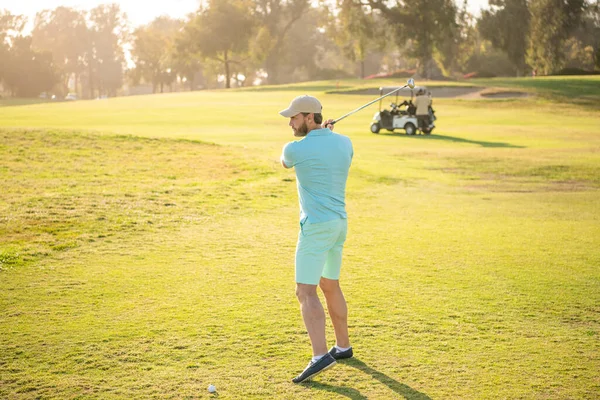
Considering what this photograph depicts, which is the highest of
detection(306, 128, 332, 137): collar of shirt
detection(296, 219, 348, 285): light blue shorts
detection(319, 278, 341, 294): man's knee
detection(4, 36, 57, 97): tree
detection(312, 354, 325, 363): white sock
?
detection(4, 36, 57, 97): tree

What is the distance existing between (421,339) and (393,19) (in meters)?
73.1

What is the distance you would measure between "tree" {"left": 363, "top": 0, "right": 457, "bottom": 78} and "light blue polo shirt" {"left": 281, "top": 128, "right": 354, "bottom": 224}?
69.9m

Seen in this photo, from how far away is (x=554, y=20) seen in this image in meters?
84.2

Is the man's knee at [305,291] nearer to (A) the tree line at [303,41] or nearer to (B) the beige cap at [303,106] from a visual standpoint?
(B) the beige cap at [303,106]

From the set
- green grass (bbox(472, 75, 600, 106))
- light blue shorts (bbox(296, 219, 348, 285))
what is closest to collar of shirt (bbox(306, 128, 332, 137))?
light blue shorts (bbox(296, 219, 348, 285))

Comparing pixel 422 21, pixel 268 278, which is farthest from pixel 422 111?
pixel 422 21

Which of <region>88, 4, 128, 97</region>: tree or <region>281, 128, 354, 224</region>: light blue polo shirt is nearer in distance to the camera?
<region>281, 128, 354, 224</region>: light blue polo shirt

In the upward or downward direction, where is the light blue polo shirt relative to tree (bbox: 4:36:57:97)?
downward

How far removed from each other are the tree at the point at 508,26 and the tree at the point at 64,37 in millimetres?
86761

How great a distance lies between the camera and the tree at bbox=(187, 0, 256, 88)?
95.7 meters

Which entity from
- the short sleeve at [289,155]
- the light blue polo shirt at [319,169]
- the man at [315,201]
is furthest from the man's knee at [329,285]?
the short sleeve at [289,155]

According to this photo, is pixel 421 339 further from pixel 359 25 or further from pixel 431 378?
pixel 359 25

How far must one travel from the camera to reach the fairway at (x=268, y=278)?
643 centimetres

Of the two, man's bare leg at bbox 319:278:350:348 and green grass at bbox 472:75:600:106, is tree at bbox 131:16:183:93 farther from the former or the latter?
man's bare leg at bbox 319:278:350:348
